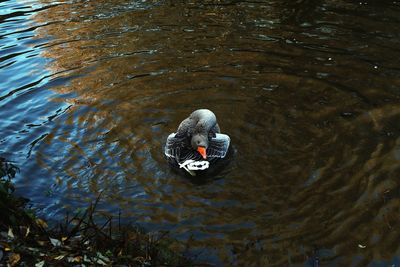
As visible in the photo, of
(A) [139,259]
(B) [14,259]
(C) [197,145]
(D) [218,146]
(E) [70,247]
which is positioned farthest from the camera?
(D) [218,146]

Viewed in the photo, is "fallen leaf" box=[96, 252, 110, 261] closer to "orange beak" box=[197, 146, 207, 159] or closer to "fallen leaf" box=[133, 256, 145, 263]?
"fallen leaf" box=[133, 256, 145, 263]

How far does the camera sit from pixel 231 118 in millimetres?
8781

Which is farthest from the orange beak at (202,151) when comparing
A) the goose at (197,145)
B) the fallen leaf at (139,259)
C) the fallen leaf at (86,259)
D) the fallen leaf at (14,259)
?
the fallen leaf at (14,259)

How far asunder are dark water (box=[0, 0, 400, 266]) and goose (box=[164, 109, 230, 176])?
0.27m

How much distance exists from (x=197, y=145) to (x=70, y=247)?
290 centimetres

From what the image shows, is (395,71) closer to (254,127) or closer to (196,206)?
(254,127)

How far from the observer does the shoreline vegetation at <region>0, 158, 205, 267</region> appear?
4.46 meters

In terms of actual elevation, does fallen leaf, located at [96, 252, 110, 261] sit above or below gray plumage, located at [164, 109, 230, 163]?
above

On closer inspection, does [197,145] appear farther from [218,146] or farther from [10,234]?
[10,234]

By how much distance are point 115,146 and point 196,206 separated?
2.13 m

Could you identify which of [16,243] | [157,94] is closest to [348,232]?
[16,243]

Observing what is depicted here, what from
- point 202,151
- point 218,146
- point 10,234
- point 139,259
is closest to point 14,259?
point 10,234

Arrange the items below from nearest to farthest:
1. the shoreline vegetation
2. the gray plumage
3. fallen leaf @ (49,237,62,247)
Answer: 1. the shoreline vegetation
2. fallen leaf @ (49,237,62,247)
3. the gray plumage

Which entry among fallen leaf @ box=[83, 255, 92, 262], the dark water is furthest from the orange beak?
fallen leaf @ box=[83, 255, 92, 262]
